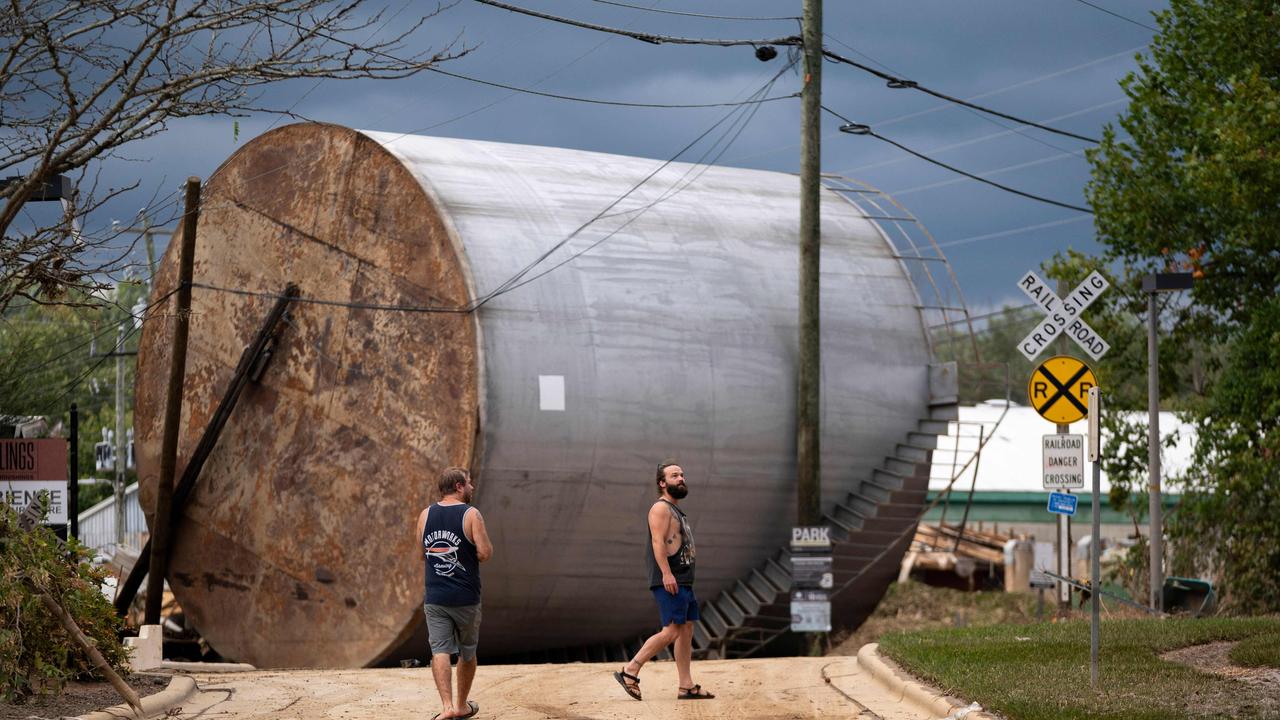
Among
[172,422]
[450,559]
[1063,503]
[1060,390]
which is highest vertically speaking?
[1060,390]

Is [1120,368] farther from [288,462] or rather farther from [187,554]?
[187,554]

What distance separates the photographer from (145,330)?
23891mm

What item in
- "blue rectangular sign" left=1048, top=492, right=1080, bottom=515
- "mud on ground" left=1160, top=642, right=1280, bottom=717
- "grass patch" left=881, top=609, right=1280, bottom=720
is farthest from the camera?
"blue rectangular sign" left=1048, top=492, right=1080, bottom=515

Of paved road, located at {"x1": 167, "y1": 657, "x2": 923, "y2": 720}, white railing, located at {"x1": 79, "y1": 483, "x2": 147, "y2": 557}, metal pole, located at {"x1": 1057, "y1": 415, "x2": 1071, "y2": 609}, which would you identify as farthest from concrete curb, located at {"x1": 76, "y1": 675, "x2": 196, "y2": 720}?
white railing, located at {"x1": 79, "y1": 483, "x2": 147, "y2": 557}

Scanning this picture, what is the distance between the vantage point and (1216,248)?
21.0 metres

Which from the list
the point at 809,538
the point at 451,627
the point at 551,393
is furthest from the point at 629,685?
the point at 809,538

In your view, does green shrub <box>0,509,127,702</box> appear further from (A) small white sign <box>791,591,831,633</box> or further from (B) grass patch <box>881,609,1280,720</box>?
(A) small white sign <box>791,591,831,633</box>

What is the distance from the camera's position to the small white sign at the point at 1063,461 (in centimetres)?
1258

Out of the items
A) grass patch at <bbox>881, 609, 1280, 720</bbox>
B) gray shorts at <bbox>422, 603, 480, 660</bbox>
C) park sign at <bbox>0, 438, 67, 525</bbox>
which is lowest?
grass patch at <bbox>881, 609, 1280, 720</bbox>

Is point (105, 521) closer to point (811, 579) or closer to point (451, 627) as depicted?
point (811, 579)

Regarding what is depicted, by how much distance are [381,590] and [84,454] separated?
45195 millimetres

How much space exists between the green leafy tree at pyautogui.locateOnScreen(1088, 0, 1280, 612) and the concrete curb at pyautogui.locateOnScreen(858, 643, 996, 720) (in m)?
8.14

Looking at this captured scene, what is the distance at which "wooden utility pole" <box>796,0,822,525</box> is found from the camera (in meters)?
19.7

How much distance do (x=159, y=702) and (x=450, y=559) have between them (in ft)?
9.06
